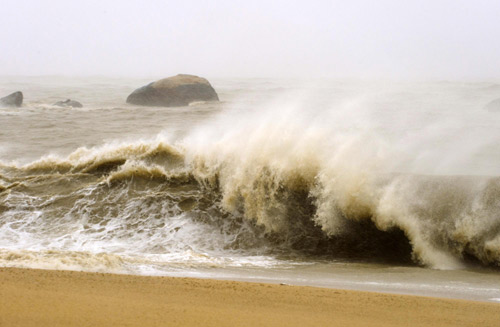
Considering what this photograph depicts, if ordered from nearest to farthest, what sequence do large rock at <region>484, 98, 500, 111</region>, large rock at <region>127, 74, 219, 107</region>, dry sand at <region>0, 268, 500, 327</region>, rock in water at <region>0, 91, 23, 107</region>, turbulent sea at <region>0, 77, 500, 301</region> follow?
dry sand at <region>0, 268, 500, 327</region>, turbulent sea at <region>0, 77, 500, 301</region>, large rock at <region>484, 98, 500, 111</region>, rock in water at <region>0, 91, 23, 107</region>, large rock at <region>127, 74, 219, 107</region>

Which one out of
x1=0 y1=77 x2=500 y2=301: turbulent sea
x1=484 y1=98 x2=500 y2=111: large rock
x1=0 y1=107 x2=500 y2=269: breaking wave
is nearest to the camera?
x1=0 y1=77 x2=500 y2=301: turbulent sea

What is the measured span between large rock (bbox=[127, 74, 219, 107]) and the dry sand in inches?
703

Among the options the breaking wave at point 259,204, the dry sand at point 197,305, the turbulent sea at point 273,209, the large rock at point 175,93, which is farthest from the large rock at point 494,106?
the dry sand at point 197,305

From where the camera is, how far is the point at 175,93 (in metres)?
22.1

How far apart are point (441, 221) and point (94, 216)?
483 cm

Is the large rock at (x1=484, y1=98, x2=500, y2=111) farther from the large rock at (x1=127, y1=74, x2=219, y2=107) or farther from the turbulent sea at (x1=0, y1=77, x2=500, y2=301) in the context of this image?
the large rock at (x1=127, y1=74, x2=219, y2=107)

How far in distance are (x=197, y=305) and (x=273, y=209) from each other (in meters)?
3.95

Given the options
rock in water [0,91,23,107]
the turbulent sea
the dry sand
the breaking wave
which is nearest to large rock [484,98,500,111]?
the turbulent sea

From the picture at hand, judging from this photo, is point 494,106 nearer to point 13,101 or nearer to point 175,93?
point 175,93

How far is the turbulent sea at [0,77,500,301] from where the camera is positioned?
5652mm

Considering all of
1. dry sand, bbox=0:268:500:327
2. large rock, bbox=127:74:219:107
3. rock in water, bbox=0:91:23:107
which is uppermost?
large rock, bbox=127:74:219:107

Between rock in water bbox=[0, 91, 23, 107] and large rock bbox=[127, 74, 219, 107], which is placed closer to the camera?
rock in water bbox=[0, 91, 23, 107]

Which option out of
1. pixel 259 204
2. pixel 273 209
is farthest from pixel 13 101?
pixel 273 209

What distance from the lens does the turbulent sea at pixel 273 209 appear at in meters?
5.65
